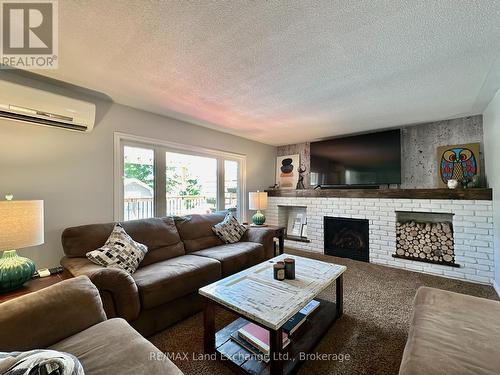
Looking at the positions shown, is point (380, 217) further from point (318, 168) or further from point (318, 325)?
point (318, 325)

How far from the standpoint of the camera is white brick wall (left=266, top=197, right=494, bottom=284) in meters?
2.73

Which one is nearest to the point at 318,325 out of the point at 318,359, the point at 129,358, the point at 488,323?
the point at 318,359

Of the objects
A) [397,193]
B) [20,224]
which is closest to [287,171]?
[397,193]

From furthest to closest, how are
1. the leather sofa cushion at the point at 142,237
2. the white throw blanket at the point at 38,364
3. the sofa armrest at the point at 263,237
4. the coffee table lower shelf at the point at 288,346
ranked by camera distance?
the sofa armrest at the point at 263,237
the leather sofa cushion at the point at 142,237
the coffee table lower shelf at the point at 288,346
the white throw blanket at the point at 38,364

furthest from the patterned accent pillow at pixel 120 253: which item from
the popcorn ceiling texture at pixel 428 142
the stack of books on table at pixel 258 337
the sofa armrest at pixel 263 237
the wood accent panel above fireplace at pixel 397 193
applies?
the popcorn ceiling texture at pixel 428 142

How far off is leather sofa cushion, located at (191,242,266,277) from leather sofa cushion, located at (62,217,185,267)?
13.3 inches

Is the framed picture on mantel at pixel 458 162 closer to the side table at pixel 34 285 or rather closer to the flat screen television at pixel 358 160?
the flat screen television at pixel 358 160

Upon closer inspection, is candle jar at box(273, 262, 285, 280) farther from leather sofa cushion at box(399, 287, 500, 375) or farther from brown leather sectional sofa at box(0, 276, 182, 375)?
brown leather sectional sofa at box(0, 276, 182, 375)

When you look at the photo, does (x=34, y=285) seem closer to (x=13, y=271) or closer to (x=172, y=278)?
(x=13, y=271)

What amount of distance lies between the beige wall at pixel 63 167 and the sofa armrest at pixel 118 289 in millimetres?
854

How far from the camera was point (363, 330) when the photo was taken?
5.96ft

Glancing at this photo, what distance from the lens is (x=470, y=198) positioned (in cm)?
280

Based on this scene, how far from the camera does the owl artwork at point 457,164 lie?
3.06 metres

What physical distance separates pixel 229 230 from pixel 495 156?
129 inches
